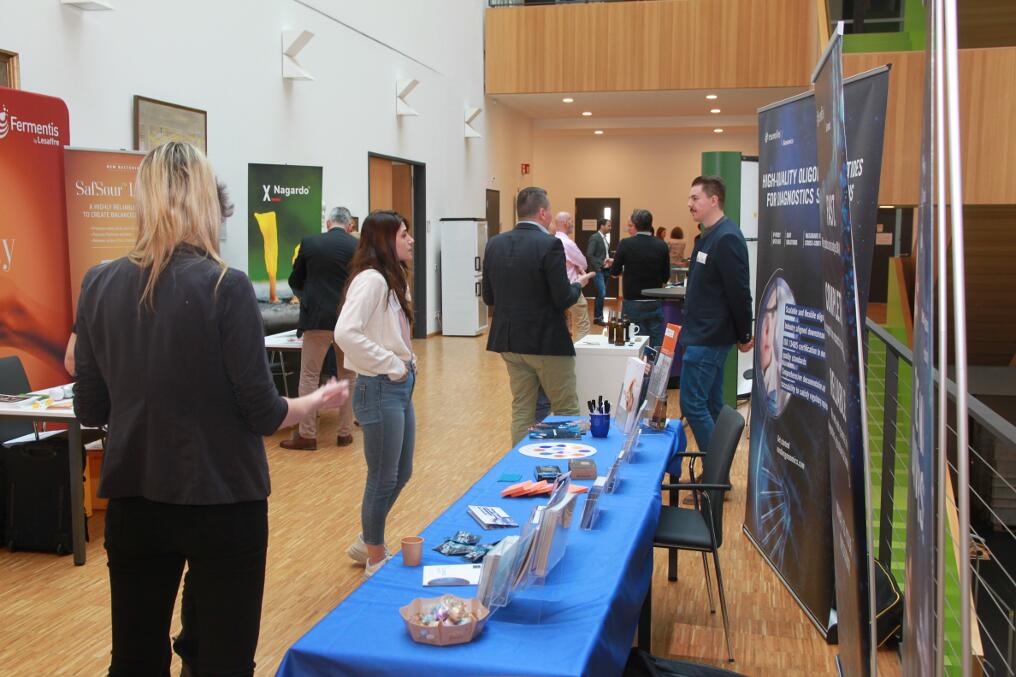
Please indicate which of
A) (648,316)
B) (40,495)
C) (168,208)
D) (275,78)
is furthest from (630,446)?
(275,78)

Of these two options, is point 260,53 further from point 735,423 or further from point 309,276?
point 735,423

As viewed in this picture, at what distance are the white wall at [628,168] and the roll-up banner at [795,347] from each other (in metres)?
15.9

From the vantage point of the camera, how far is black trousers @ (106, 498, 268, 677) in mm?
2082

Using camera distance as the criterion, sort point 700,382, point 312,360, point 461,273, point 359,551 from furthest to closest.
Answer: point 461,273 < point 312,360 < point 700,382 < point 359,551

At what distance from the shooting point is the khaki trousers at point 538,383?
5.19m

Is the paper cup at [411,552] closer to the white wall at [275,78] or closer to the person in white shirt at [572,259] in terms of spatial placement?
the person in white shirt at [572,259]

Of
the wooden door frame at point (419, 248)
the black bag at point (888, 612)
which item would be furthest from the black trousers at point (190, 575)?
the wooden door frame at point (419, 248)

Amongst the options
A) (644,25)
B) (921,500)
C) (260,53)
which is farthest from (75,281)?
(644,25)

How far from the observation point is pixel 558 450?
3.70 m

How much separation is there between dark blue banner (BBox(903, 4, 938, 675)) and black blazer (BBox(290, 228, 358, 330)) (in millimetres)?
5714

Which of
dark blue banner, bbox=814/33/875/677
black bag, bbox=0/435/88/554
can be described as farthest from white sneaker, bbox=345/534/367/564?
dark blue banner, bbox=814/33/875/677

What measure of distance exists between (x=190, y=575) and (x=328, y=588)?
6.78 ft

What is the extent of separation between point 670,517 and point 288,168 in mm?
5618

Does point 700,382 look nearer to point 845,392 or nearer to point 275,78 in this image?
point 845,392
